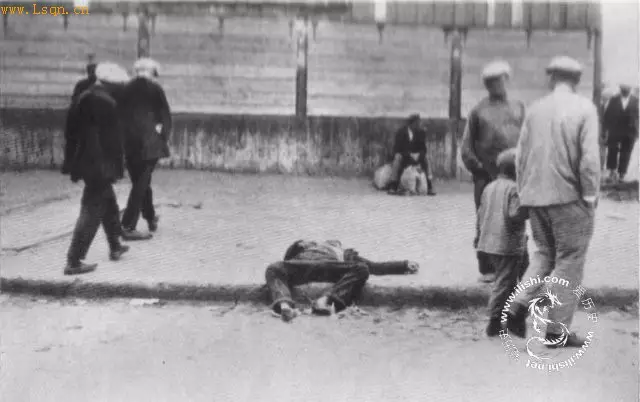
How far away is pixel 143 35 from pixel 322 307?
9.42m

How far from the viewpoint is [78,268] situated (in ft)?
22.0

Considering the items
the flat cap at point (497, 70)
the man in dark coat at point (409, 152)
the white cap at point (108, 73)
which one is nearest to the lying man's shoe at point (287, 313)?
the flat cap at point (497, 70)

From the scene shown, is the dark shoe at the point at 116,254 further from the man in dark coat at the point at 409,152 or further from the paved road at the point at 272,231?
the man in dark coat at the point at 409,152

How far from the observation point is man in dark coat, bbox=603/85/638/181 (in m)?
13.9

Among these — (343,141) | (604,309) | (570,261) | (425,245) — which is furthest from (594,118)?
(343,141)

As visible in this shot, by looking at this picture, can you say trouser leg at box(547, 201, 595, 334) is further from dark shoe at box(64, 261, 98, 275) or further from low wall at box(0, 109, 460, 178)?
low wall at box(0, 109, 460, 178)

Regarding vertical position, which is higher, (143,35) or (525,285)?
(143,35)

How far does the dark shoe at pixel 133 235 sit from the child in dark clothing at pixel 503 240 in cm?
399

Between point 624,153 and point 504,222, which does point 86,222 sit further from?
point 624,153

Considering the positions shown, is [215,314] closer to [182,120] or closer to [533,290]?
[533,290]

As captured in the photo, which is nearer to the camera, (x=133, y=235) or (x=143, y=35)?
(x=133, y=235)

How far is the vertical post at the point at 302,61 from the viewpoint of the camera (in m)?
13.8

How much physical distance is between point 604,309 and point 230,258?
321 cm

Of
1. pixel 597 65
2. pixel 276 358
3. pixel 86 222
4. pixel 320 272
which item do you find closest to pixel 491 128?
pixel 320 272
